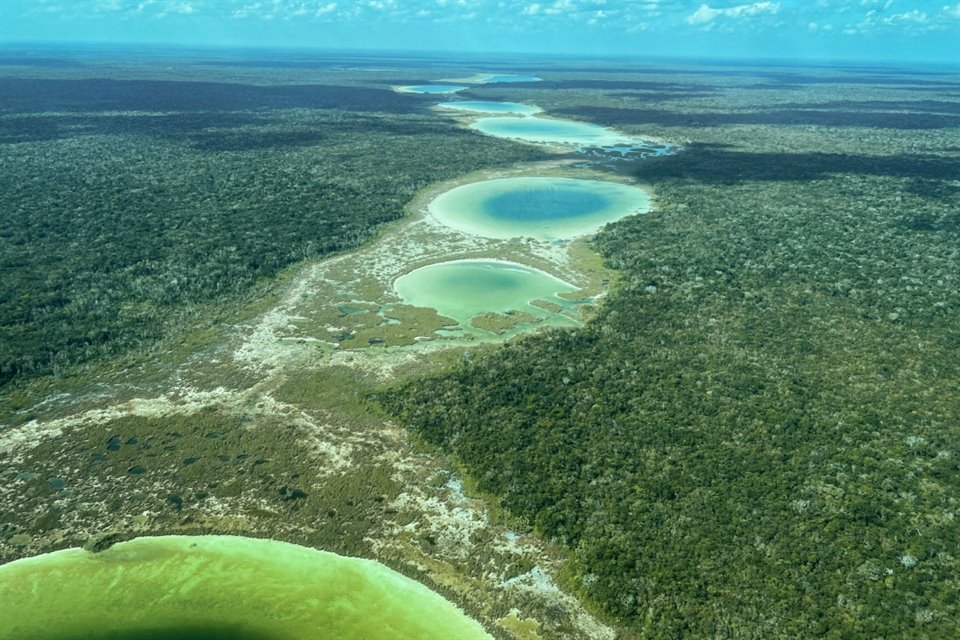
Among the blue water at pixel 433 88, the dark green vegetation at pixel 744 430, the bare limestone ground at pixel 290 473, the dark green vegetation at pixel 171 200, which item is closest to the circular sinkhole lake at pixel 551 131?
the dark green vegetation at pixel 171 200

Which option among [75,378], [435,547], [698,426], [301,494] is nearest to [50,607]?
[301,494]

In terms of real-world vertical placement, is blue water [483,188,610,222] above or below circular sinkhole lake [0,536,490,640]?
above

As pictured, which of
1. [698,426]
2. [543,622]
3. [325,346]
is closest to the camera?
[543,622]

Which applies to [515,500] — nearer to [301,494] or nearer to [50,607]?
[301,494]

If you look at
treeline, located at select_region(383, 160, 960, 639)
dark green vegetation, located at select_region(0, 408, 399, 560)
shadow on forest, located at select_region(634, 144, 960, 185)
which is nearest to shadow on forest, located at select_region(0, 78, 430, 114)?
shadow on forest, located at select_region(634, 144, 960, 185)

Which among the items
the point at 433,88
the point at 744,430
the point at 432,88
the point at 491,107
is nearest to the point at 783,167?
the point at 744,430

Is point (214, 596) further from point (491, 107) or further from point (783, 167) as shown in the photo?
point (491, 107)

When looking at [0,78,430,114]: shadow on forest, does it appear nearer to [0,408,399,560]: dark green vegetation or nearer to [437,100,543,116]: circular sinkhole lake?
[437,100,543,116]: circular sinkhole lake
